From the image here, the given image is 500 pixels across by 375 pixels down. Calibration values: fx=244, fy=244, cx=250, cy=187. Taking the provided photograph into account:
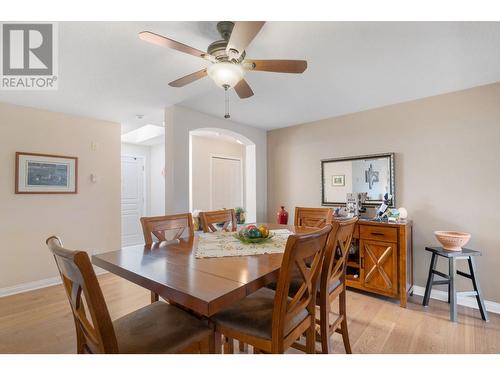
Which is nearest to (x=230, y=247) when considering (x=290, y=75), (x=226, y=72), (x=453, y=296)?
(x=226, y=72)

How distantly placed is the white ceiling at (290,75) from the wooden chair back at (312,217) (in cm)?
127

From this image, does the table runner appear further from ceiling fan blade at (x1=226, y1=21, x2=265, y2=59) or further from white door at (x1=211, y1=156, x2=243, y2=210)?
white door at (x1=211, y1=156, x2=243, y2=210)

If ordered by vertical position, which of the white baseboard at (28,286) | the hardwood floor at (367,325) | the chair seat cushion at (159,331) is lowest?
the hardwood floor at (367,325)

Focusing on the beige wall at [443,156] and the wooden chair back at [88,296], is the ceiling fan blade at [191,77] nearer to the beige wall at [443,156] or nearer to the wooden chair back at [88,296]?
the wooden chair back at [88,296]

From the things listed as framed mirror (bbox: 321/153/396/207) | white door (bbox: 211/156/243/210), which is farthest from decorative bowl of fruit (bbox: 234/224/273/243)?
white door (bbox: 211/156/243/210)

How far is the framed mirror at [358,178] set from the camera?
2.98 metres

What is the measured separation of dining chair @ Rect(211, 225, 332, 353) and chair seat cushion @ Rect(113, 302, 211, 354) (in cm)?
12

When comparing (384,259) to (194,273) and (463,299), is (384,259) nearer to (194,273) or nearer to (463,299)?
(463,299)

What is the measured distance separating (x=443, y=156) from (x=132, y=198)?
211 inches

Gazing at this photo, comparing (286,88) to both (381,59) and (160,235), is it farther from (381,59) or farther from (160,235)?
(160,235)

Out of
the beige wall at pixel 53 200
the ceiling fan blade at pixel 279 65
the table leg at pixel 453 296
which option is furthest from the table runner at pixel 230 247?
the beige wall at pixel 53 200

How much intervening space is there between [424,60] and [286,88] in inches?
46.1
